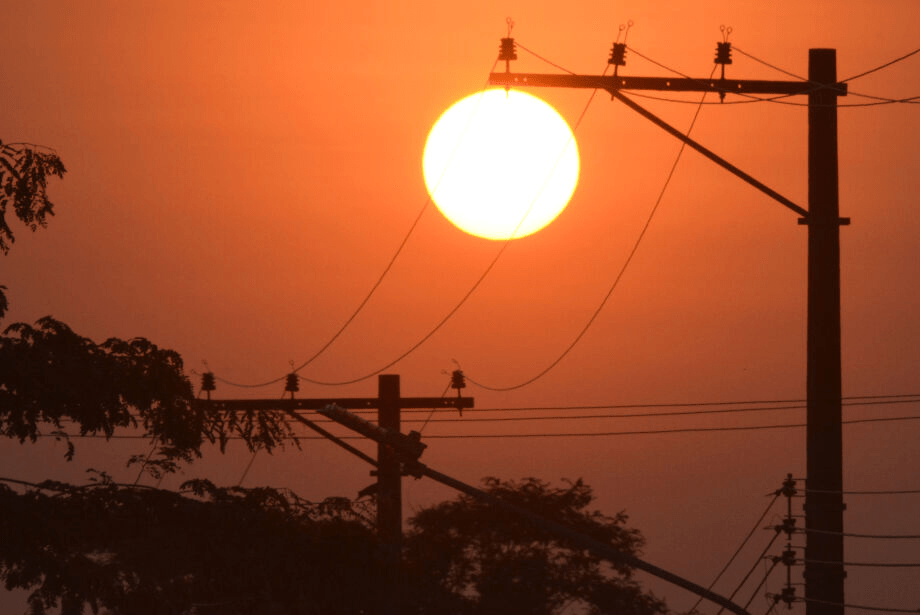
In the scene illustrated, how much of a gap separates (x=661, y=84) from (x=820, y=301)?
335 centimetres

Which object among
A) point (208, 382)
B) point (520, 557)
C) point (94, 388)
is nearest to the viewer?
point (94, 388)

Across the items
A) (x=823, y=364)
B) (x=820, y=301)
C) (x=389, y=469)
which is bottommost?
(x=823, y=364)

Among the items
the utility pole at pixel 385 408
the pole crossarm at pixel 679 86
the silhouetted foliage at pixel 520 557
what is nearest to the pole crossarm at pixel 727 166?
the pole crossarm at pixel 679 86

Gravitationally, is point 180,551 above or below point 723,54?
below

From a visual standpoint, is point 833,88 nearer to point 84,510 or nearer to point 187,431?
point 187,431

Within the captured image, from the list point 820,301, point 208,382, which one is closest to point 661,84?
point 820,301

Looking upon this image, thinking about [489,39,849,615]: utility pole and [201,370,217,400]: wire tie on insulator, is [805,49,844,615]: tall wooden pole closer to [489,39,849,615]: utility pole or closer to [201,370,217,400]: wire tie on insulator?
[489,39,849,615]: utility pole

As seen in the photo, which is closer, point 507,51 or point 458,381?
point 507,51

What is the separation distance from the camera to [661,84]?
62.5 feet

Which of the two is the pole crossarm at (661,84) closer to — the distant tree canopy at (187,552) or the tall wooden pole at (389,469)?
the distant tree canopy at (187,552)

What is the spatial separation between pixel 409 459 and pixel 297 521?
219 centimetres

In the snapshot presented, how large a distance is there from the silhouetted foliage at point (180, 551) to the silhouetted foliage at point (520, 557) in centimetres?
4591

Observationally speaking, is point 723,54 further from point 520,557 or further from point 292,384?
point 520,557

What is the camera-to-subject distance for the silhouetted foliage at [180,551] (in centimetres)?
1528
